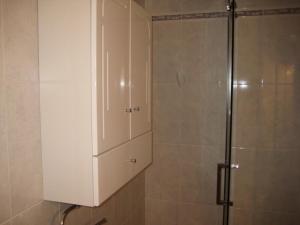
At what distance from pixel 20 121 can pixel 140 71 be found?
2.21ft

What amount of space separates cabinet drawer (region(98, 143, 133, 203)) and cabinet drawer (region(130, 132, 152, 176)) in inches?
2.7

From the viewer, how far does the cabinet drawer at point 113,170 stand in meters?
1.07

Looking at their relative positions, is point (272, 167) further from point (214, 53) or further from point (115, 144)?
point (115, 144)

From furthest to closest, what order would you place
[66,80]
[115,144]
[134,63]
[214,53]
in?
[214,53], [134,63], [115,144], [66,80]

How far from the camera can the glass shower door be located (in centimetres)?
186

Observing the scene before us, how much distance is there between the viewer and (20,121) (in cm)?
101

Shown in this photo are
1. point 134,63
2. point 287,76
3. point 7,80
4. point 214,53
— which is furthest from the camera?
point 214,53

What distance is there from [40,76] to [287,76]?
1.58 m

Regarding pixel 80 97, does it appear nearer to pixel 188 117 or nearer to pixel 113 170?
pixel 113 170

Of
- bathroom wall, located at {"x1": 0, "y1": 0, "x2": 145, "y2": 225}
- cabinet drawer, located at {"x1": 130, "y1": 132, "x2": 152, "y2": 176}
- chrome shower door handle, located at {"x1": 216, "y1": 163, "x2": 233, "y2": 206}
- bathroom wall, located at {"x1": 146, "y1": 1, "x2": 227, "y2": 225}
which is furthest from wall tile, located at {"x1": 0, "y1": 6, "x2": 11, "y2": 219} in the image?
chrome shower door handle, located at {"x1": 216, "y1": 163, "x2": 233, "y2": 206}

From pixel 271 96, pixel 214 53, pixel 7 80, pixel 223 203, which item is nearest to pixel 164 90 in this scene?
pixel 214 53

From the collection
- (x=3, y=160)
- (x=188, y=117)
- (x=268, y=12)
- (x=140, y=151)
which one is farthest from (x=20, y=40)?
(x=268, y=12)

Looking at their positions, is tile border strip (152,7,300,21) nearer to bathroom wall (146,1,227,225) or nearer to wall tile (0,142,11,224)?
bathroom wall (146,1,227,225)

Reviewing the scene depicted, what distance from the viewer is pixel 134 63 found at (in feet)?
4.51
